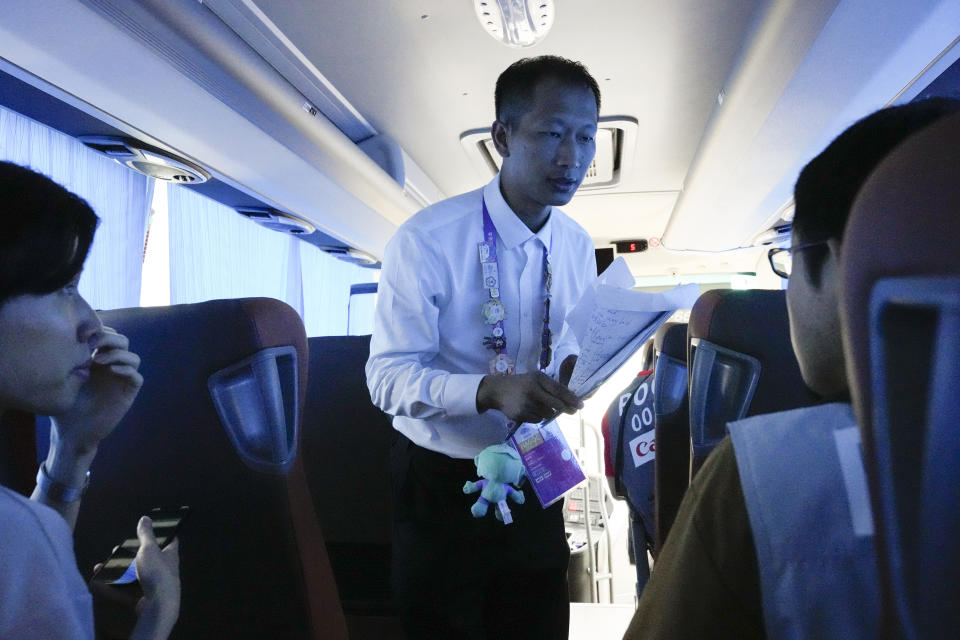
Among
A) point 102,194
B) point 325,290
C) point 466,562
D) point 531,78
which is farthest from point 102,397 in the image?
point 325,290

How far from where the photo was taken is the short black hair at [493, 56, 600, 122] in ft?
5.19

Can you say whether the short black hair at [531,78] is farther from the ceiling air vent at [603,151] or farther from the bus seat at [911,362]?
the ceiling air vent at [603,151]

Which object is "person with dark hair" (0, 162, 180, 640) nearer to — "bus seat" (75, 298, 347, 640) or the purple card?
"bus seat" (75, 298, 347, 640)

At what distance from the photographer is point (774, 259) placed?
3.66 ft

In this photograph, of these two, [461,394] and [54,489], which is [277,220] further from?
[54,489]

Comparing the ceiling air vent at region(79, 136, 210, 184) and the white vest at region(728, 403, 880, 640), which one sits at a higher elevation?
the ceiling air vent at region(79, 136, 210, 184)

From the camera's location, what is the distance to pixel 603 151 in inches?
163

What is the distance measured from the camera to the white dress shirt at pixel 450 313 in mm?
1513

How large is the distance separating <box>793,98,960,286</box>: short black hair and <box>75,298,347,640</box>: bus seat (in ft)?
3.25

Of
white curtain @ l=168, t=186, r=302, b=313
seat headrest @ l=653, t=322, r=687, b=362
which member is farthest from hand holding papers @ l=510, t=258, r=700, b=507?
white curtain @ l=168, t=186, r=302, b=313

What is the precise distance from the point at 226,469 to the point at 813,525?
3.50 feet

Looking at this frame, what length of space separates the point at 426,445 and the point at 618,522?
14.8ft

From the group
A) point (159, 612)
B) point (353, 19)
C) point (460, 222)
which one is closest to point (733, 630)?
point (159, 612)

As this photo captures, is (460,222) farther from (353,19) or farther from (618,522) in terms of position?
(618,522)
